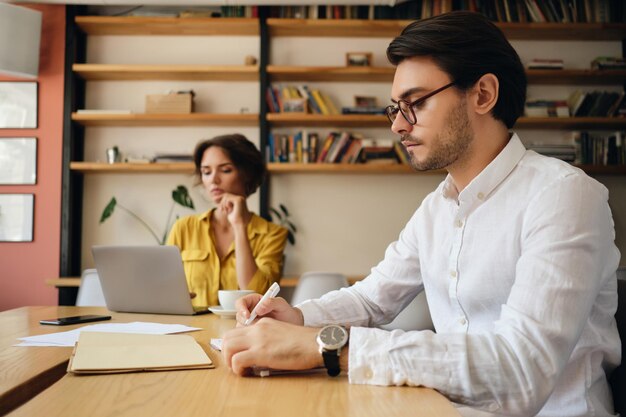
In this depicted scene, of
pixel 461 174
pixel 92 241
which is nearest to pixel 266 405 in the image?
pixel 461 174

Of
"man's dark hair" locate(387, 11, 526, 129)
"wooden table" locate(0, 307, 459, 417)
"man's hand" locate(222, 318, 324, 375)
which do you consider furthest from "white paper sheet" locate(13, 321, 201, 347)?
"man's dark hair" locate(387, 11, 526, 129)

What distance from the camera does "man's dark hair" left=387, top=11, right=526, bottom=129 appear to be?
125cm

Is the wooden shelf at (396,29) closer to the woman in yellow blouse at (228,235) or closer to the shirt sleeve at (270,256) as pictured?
the woman in yellow blouse at (228,235)

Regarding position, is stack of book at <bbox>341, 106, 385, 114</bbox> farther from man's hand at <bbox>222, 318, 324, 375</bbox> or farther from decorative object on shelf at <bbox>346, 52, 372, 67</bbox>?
man's hand at <bbox>222, 318, 324, 375</bbox>

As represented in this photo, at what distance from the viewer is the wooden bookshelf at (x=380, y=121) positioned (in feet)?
13.7

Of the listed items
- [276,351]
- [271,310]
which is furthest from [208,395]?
[271,310]

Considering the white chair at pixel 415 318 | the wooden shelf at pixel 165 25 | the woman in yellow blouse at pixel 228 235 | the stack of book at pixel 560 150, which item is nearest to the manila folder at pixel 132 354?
the white chair at pixel 415 318

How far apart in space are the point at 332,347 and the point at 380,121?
3474 mm

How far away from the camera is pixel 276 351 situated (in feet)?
3.02

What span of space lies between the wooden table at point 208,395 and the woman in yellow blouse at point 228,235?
1411mm

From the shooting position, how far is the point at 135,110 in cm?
444

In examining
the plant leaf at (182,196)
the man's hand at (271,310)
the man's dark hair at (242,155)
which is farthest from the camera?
the plant leaf at (182,196)

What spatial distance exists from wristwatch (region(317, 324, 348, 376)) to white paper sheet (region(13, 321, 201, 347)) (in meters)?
0.57

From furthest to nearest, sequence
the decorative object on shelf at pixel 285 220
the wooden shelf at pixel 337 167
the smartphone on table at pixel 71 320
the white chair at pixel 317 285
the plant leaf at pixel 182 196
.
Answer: the decorative object on shelf at pixel 285 220, the plant leaf at pixel 182 196, the wooden shelf at pixel 337 167, the white chair at pixel 317 285, the smartphone on table at pixel 71 320
